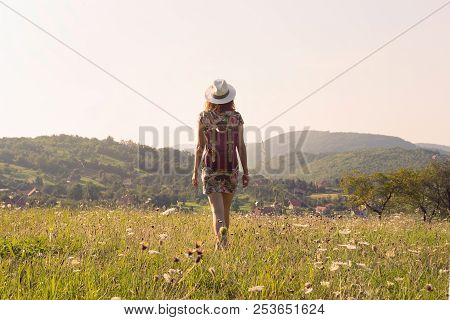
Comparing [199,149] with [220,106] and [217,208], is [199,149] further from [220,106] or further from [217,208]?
[217,208]

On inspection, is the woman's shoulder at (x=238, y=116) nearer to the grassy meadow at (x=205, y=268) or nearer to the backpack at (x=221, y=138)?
the backpack at (x=221, y=138)

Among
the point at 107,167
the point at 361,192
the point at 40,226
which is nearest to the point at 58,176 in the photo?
the point at 107,167

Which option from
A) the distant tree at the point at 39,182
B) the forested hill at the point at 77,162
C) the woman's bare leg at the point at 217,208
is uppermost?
the forested hill at the point at 77,162

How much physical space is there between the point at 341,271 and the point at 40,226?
5.18 meters

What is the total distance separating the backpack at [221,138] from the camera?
7.22 metres

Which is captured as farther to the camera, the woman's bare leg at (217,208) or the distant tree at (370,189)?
the distant tree at (370,189)

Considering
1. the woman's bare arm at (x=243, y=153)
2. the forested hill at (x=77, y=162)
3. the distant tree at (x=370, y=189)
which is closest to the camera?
the woman's bare arm at (x=243, y=153)

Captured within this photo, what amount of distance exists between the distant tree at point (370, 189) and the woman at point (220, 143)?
2306 inches

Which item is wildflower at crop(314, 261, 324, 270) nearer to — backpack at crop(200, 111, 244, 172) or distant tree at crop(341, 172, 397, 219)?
backpack at crop(200, 111, 244, 172)

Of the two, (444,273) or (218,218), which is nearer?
(444,273)

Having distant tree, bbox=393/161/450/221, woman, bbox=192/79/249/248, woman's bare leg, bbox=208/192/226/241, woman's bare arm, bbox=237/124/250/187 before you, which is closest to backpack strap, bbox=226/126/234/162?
woman, bbox=192/79/249/248

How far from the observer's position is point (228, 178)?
724 cm

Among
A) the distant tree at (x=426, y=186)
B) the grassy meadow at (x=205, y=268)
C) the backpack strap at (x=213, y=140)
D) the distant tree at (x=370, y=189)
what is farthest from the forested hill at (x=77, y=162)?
the grassy meadow at (x=205, y=268)
